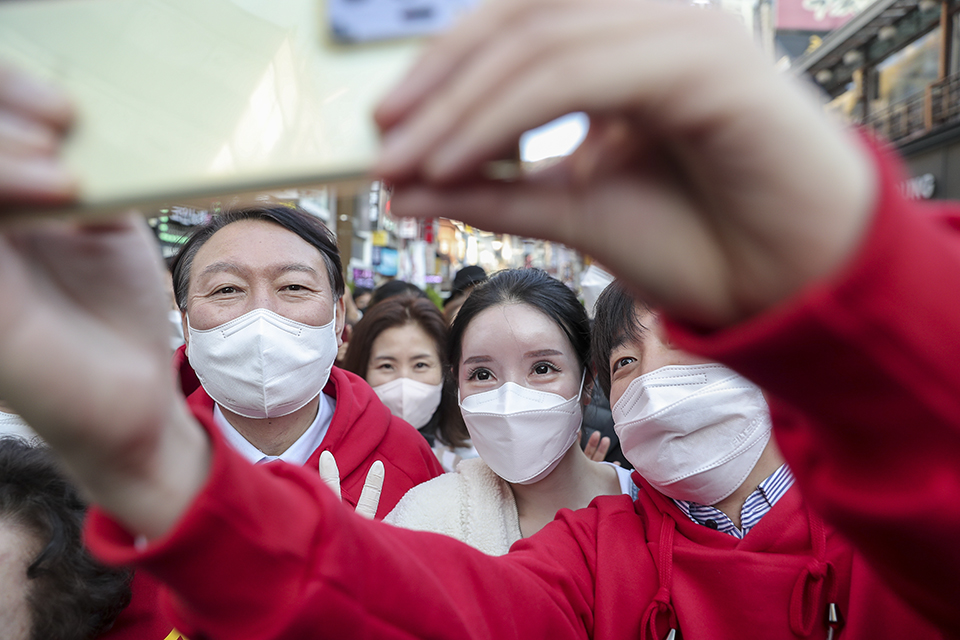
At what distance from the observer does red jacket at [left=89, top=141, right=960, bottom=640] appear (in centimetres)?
60

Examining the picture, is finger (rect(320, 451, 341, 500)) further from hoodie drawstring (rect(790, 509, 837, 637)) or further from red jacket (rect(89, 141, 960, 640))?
hoodie drawstring (rect(790, 509, 837, 637))

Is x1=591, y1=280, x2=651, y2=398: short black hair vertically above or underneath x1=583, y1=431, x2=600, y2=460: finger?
above

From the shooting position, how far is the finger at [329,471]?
2.07m

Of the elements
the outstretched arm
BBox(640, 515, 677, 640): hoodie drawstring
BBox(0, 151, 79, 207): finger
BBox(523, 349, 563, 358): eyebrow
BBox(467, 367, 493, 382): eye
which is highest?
BBox(0, 151, 79, 207): finger

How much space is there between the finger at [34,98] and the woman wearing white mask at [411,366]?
3.02 m

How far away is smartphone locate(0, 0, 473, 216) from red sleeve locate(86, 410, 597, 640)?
0.40m

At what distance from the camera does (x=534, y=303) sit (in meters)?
2.37

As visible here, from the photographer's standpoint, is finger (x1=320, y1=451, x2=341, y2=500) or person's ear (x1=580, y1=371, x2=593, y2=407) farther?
person's ear (x1=580, y1=371, x2=593, y2=407)

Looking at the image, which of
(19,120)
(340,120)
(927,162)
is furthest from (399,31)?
(927,162)

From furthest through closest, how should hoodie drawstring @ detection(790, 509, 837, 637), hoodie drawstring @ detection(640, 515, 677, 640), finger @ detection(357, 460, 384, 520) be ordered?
finger @ detection(357, 460, 384, 520)
hoodie drawstring @ detection(640, 515, 677, 640)
hoodie drawstring @ detection(790, 509, 837, 637)

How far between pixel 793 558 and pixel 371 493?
4.02 feet

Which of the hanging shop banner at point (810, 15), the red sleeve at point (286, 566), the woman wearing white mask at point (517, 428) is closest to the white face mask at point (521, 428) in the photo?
the woman wearing white mask at point (517, 428)

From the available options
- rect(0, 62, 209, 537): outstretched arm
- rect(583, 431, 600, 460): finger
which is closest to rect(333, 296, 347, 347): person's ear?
rect(583, 431, 600, 460): finger

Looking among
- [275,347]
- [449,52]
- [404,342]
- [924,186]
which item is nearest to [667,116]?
[449,52]
